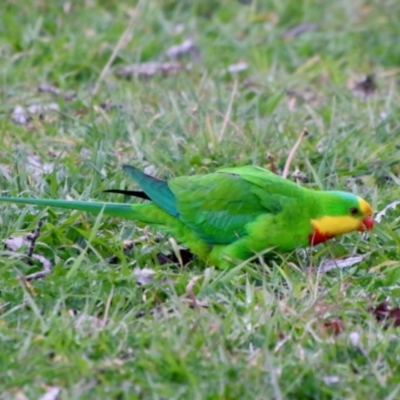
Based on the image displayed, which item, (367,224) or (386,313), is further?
(367,224)

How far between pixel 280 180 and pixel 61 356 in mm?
1278

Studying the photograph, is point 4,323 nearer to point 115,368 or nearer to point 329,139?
point 115,368

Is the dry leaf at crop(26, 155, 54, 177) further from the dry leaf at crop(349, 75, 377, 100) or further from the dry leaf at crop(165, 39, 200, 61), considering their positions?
the dry leaf at crop(349, 75, 377, 100)

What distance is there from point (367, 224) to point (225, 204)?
563mm

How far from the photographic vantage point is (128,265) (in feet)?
12.2

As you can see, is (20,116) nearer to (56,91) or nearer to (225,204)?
(56,91)

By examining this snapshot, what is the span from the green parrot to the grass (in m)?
0.10

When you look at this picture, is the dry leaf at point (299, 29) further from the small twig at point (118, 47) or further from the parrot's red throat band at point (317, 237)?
the parrot's red throat band at point (317, 237)

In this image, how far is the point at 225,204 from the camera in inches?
149

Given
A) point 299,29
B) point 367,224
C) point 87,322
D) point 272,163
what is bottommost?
point 299,29

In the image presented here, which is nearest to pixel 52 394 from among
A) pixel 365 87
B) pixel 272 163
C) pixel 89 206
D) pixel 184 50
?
pixel 89 206

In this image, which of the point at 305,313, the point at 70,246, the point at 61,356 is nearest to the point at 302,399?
the point at 305,313

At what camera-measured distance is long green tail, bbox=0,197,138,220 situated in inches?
145

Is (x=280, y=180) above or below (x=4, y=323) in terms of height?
above
